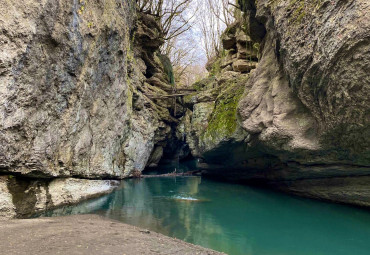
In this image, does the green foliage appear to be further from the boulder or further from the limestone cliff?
the limestone cliff

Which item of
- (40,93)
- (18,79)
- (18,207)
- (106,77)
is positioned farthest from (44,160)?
(106,77)

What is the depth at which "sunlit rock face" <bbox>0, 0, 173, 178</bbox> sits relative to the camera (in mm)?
5355

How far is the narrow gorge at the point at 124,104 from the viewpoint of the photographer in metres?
5.33

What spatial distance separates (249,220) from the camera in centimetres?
696

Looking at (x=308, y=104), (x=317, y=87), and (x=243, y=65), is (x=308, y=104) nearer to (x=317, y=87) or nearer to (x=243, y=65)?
(x=317, y=87)

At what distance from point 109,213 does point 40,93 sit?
4.06 m

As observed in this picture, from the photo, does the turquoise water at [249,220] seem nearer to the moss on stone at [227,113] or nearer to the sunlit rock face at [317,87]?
the sunlit rock face at [317,87]

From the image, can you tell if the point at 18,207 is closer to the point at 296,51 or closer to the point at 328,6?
the point at 296,51

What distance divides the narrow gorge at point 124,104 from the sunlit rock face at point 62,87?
3cm

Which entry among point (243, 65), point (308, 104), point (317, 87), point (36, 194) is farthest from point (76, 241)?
point (243, 65)

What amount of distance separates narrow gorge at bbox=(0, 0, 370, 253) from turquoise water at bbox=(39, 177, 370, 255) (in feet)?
3.60

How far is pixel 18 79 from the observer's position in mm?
5434

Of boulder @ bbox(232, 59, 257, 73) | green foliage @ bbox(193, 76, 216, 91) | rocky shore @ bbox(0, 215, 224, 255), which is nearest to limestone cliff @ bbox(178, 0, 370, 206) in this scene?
boulder @ bbox(232, 59, 257, 73)

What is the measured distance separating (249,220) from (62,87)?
6.82 m
